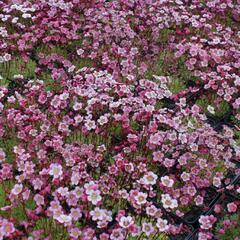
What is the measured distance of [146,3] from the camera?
8922 millimetres

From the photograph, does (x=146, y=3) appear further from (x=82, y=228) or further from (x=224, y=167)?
(x=82, y=228)

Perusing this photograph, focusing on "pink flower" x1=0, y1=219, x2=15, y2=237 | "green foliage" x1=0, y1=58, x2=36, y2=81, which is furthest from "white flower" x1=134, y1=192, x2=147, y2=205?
"green foliage" x1=0, y1=58, x2=36, y2=81

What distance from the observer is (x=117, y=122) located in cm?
609

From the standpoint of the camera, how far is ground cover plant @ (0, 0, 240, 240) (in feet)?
15.5

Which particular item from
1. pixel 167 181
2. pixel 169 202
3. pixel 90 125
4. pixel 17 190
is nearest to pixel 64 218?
pixel 17 190

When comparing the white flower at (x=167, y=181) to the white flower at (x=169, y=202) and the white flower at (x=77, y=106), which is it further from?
the white flower at (x=77, y=106)

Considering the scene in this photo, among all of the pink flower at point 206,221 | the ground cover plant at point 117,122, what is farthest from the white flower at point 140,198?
the pink flower at point 206,221

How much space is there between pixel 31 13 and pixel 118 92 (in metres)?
→ 3.08

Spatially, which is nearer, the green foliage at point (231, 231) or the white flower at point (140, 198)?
the white flower at point (140, 198)

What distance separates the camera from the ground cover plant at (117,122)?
4.72m

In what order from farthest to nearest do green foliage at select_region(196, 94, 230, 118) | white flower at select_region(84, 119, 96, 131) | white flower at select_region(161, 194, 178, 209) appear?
green foliage at select_region(196, 94, 230, 118), white flower at select_region(84, 119, 96, 131), white flower at select_region(161, 194, 178, 209)

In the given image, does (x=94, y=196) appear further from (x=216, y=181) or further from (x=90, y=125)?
(x=216, y=181)

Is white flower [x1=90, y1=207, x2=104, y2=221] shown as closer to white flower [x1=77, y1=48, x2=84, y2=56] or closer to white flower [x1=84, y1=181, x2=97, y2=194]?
white flower [x1=84, y1=181, x2=97, y2=194]

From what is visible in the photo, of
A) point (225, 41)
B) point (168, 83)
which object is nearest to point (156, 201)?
point (168, 83)
